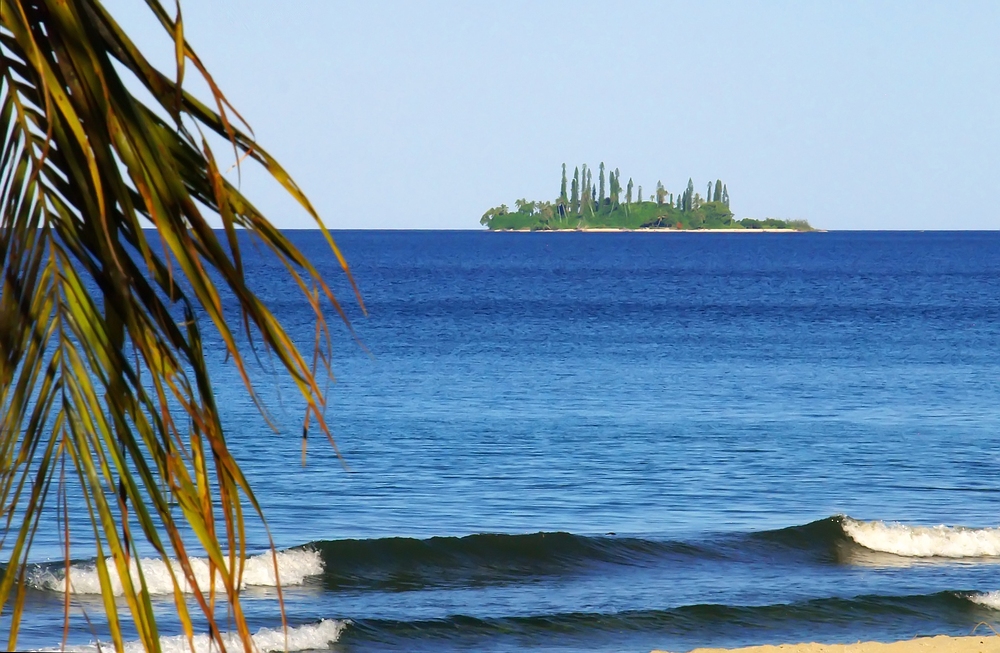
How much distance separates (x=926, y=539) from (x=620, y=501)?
4896 mm

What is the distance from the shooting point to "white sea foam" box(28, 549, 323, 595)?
46.1 ft

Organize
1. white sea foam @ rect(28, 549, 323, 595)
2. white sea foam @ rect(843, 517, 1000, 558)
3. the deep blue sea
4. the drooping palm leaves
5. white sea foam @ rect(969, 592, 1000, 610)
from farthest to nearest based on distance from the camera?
white sea foam @ rect(843, 517, 1000, 558) < white sea foam @ rect(28, 549, 323, 595) < white sea foam @ rect(969, 592, 1000, 610) < the deep blue sea < the drooping palm leaves

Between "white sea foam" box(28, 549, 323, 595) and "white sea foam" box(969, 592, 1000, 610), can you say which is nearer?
"white sea foam" box(969, 592, 1000, 610)

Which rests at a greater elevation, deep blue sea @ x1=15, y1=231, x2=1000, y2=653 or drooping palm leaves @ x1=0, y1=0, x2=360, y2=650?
drooping palm leaves @ x1=0, y1=0, x2=360, y2=650

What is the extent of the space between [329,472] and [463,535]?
5147mm

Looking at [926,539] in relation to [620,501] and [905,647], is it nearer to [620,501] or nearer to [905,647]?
[620,501]

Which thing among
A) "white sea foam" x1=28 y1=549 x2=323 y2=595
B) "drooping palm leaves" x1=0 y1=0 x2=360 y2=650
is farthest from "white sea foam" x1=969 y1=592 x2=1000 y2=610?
"drooping palm leaves" x1=0 y1=0 x2=360 y2=650

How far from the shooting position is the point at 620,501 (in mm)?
19328

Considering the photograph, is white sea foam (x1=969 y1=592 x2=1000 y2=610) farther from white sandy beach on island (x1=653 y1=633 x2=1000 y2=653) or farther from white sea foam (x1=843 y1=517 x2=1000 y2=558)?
white sea foam (x1=843 y1=517 x2=1000 y2=558)

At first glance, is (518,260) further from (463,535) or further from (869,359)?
(463,535)

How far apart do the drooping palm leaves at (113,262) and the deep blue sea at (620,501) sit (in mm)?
226

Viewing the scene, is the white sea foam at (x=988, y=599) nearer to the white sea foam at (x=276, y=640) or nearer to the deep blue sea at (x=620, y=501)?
the deep blue sea at (x=620, y=501)

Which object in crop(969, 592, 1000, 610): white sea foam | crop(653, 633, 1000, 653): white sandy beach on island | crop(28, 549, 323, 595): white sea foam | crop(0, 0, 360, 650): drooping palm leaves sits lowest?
crop(28, 549, 323, 595): white sea foam

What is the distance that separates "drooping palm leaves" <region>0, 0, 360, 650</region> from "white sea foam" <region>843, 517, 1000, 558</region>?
53.4ft
